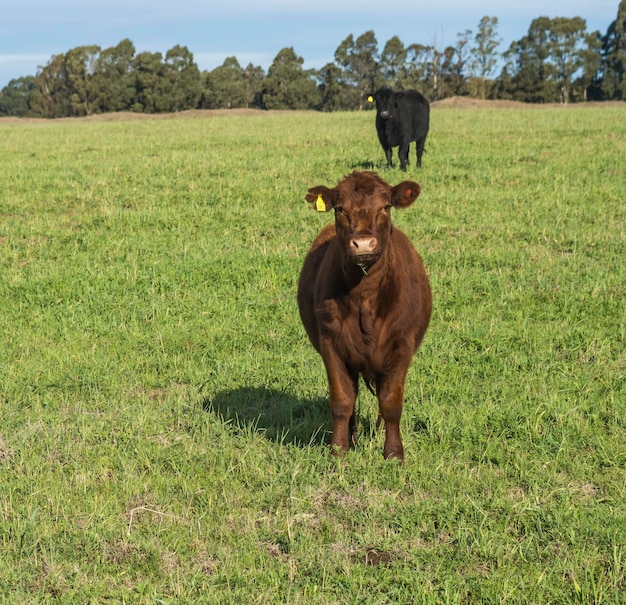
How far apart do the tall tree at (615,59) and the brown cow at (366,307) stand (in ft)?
259

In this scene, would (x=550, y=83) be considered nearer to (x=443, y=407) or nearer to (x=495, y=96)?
(x=495, y=96)

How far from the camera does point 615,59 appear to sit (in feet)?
265

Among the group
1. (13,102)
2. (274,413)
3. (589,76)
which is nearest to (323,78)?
(589,76)

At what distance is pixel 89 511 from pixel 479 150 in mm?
16809

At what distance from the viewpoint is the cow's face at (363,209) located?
4.41 meters

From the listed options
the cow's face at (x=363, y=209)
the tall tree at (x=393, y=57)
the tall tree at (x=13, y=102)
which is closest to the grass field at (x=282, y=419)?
the cow's face at (x=363, y=209)

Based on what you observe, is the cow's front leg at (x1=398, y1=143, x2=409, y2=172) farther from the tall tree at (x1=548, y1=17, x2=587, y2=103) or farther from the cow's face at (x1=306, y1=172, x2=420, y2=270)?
the tall tree at (x1=548, y1=17, x2=587, y2=103)

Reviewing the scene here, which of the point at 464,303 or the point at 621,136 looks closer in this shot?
the point at 464,303

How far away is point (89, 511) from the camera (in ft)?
14.1

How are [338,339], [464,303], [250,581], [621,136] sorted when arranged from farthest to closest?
[621,136] < [464,303] < [338,339] < [250,581]

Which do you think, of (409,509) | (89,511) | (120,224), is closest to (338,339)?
(409,509)

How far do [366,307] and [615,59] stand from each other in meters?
86.4

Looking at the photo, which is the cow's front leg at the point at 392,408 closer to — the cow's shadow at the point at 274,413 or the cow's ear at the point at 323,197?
the cow's shadow at the point at 274,413

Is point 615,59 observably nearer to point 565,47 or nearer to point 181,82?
point 565,47
